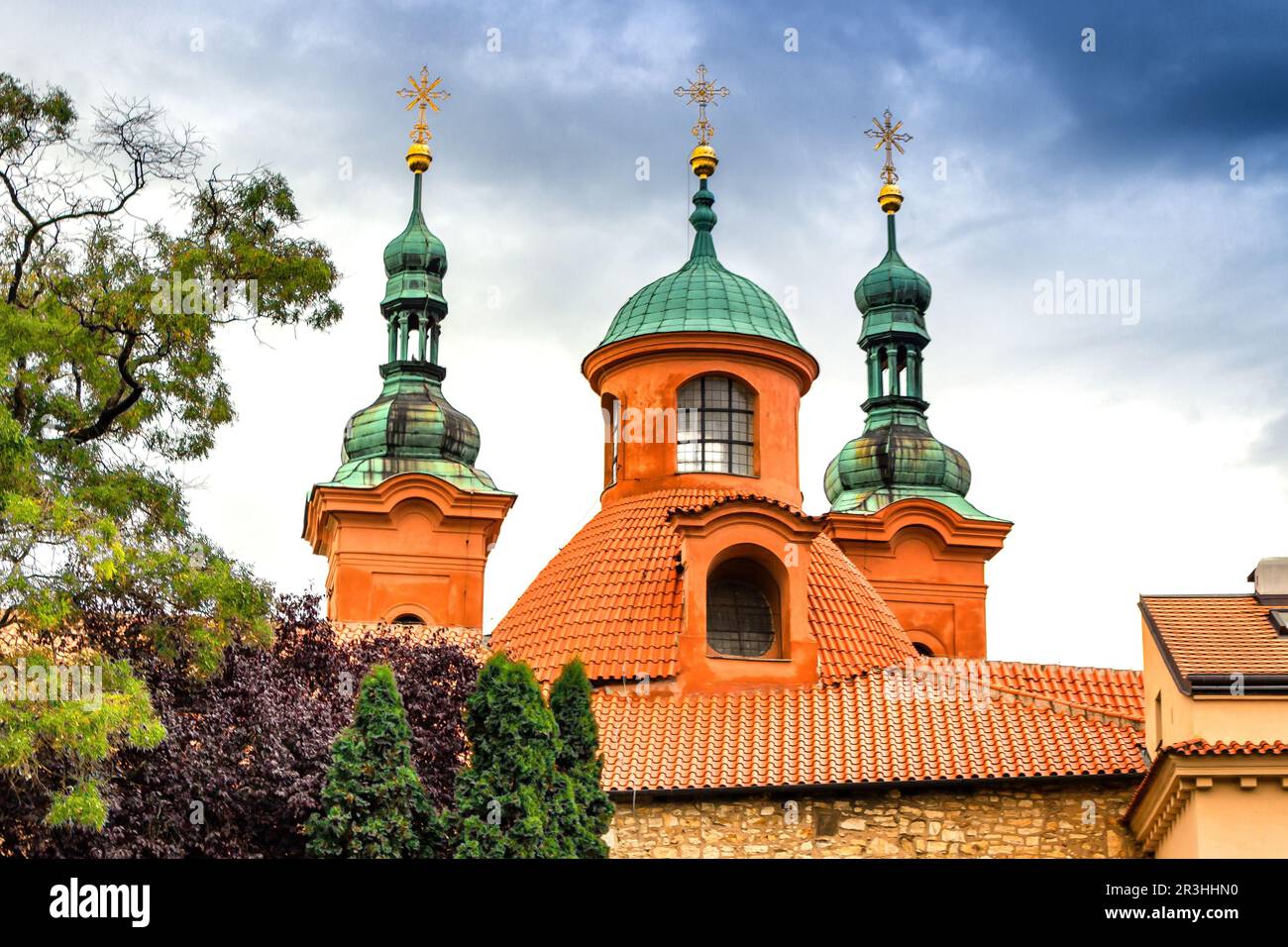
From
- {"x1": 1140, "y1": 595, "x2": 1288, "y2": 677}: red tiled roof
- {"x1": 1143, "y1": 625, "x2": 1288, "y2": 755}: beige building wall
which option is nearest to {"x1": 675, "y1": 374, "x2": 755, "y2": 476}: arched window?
{"x1": 1140, "y1": 595, "x2": 1288, "y2": 677}: red tiled roof

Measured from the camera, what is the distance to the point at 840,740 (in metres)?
25.2

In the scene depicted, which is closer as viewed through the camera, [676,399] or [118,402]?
[118,402]

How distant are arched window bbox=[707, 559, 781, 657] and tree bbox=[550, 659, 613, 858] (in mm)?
6504

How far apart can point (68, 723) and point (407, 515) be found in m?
21.7

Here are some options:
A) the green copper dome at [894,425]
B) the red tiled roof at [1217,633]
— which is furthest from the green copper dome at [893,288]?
the red tiled roof at [1217,633]

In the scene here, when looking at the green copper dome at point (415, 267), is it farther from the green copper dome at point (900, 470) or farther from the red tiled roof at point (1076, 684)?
the red tiled roof at point (1076, 684)

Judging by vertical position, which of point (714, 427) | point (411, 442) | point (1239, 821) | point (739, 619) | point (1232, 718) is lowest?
point (1239, 821)

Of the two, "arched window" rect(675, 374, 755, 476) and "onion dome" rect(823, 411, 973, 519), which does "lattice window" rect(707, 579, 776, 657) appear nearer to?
"arched window" rect(675, 374, 755, 476)

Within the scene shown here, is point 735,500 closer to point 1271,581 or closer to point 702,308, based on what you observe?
point 702,308

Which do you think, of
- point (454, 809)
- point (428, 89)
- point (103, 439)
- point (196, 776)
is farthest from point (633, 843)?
point (428, 89)

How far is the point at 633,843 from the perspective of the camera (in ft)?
80.3

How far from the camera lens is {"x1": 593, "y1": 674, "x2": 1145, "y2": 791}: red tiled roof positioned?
2417 cm

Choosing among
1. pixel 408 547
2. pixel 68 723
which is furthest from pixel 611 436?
pixel 68 723
